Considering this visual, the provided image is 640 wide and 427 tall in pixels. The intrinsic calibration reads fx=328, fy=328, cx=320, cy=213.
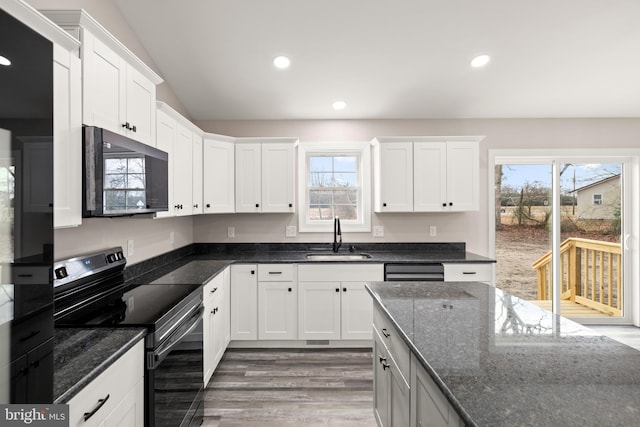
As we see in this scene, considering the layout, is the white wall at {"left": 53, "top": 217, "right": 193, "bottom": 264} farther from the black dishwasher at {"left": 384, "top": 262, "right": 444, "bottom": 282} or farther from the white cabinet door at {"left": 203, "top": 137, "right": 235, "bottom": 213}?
the black dishwasher at {"left": 384, "top": 262, "right": 444, "bottom": 282}

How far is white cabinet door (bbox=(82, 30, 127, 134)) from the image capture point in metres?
1.58

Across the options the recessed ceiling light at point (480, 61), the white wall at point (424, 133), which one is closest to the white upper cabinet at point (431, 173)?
the white wall at point (424, 133)

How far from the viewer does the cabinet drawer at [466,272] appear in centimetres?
333

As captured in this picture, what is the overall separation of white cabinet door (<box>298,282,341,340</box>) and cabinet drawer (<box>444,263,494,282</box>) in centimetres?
114

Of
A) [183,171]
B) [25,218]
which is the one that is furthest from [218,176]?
[25,218]

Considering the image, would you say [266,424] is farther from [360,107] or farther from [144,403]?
[360,107]

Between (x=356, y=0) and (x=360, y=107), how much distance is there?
1.38 m

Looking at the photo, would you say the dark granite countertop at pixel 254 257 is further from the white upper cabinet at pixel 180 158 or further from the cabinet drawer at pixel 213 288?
the white upper cabinet at pixel 180 158

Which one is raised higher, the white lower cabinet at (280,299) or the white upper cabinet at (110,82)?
the white upper cabinet at (110,82)

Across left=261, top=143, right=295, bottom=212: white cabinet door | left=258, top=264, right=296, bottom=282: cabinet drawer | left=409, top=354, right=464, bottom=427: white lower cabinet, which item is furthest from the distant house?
left=409, top=354, right=464, bottom=427: white lower cabinet

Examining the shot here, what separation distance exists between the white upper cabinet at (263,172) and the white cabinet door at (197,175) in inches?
16.6

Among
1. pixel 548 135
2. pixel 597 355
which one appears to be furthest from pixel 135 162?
pixel 548 135

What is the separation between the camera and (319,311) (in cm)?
337

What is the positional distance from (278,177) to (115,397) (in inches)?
107
